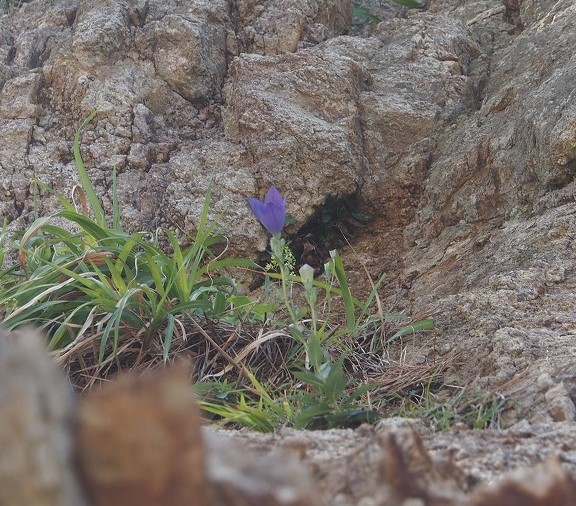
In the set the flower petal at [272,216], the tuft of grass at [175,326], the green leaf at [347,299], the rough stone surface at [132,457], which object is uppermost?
the rough stone surface at [132,457]

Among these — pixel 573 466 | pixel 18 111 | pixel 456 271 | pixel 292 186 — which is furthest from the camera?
pixel 18 111

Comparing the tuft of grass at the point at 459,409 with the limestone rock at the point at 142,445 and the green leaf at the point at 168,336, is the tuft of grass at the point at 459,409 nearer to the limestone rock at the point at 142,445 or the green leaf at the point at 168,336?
the green leaf at the point at 168,336

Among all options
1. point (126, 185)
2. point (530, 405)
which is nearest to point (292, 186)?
point (126, 185)

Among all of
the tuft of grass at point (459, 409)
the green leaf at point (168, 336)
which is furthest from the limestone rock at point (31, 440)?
the green leaf at point (168, 336)

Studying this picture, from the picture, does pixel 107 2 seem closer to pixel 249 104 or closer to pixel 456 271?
pixel 249 104

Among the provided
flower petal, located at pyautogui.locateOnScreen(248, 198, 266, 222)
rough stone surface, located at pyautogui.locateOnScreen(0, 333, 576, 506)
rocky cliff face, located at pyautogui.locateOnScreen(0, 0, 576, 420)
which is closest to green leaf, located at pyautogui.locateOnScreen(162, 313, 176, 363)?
flower petal, located at pyautogui.locateOnScreen(248, 198, 266, 222)

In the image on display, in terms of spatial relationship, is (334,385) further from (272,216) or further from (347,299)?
(347,299)

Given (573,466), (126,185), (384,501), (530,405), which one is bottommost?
(126,185)

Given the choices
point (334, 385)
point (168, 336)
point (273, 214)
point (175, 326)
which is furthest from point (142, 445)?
point (175, 326)
